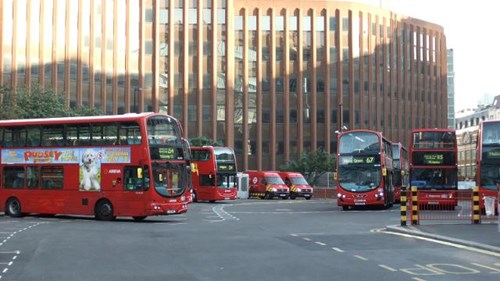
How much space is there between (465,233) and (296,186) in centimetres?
4475

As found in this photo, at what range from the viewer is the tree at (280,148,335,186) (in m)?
72.8

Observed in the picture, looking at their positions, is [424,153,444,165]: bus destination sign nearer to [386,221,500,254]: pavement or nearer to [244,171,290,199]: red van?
[386,221,500,254]: pavement

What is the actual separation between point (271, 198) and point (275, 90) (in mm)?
23945

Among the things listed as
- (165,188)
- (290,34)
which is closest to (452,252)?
(165,188)

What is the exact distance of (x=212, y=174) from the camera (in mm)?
49469

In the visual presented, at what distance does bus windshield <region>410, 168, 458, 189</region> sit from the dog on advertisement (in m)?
17.1

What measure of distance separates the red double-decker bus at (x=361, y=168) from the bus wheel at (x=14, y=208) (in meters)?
16.1

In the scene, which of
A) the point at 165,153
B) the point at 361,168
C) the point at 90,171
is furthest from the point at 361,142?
the point at 90,171

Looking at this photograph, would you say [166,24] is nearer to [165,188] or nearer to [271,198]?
[271,198]

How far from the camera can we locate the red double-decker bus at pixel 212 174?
4950 cm

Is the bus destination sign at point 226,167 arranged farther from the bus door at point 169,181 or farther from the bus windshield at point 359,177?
the bus door at point 169,181

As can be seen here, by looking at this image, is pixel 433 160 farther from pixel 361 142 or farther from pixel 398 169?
pixel 398 169

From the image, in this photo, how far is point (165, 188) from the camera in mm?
26812

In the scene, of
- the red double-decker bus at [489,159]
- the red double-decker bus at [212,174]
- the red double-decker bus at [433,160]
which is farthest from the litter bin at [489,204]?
the red double-decker bus at [212,174]
